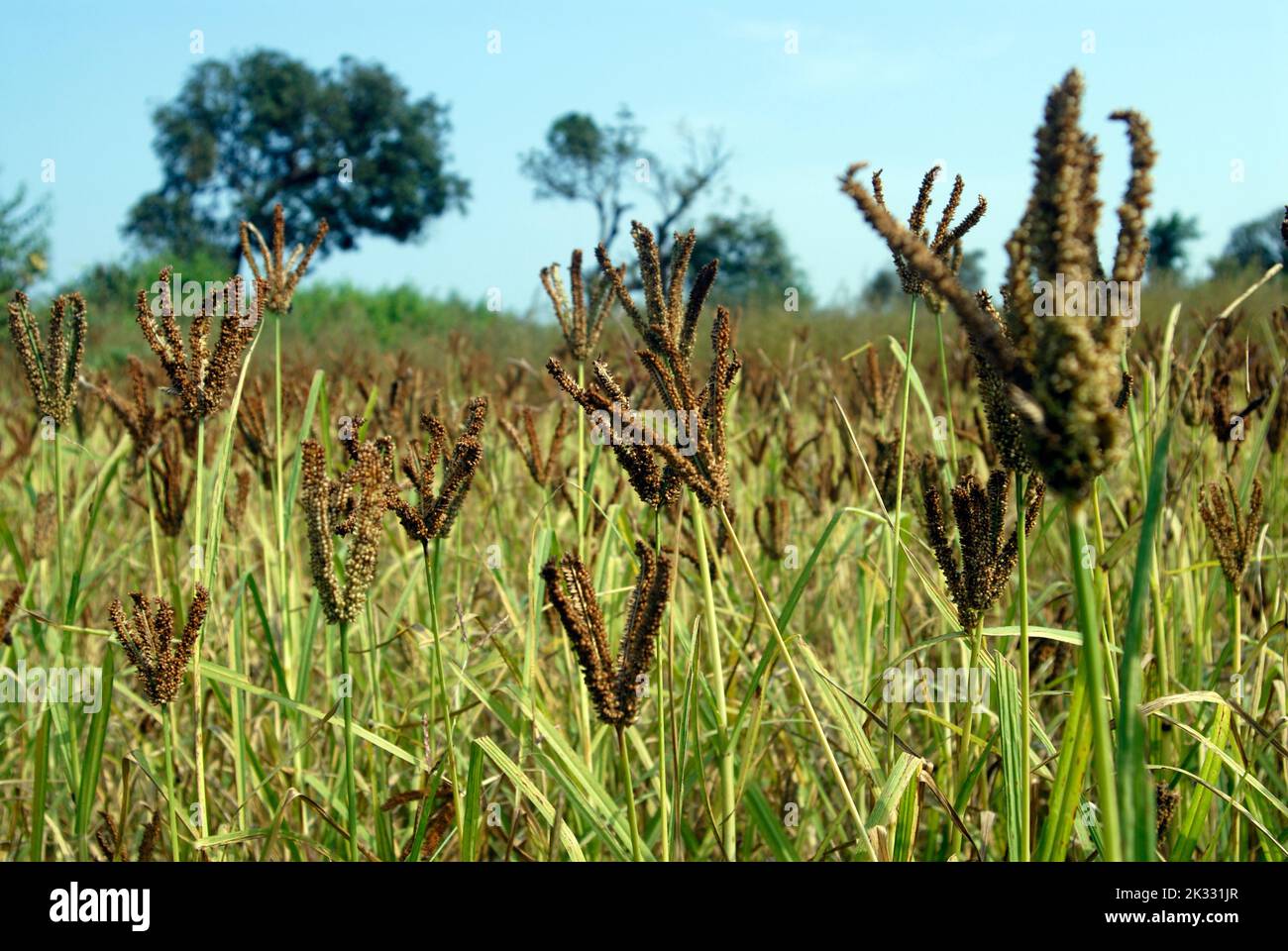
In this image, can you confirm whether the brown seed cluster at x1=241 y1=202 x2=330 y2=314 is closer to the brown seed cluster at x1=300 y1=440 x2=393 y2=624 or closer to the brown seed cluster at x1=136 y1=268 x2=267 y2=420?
the brown seed cluster at x1=136 y1=268 x2=267 y2=420

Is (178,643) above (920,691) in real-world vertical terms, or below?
above

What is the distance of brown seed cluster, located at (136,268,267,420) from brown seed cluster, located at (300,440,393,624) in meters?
0.16

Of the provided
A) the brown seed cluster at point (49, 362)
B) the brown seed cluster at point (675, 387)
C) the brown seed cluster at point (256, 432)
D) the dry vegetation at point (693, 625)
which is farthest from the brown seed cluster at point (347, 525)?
the brown seed cluster at point (256, 432)

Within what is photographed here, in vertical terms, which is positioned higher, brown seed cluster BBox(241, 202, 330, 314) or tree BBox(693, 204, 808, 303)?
tree BBox(693, 204, 808, 303)

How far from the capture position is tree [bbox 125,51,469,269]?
33781 mm

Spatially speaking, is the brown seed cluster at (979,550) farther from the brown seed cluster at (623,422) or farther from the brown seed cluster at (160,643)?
the brown seed cluster at (160,643)

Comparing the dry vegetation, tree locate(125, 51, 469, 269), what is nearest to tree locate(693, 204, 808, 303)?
tree locate(125, 51, 469, 269)

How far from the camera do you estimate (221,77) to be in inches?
1399

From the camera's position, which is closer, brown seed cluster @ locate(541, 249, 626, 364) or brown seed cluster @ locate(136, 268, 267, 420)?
brown seed cluster @ locate(136, 268, 267, 420)

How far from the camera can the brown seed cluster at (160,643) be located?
952 millimetres

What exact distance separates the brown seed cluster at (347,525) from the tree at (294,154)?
108 ft
